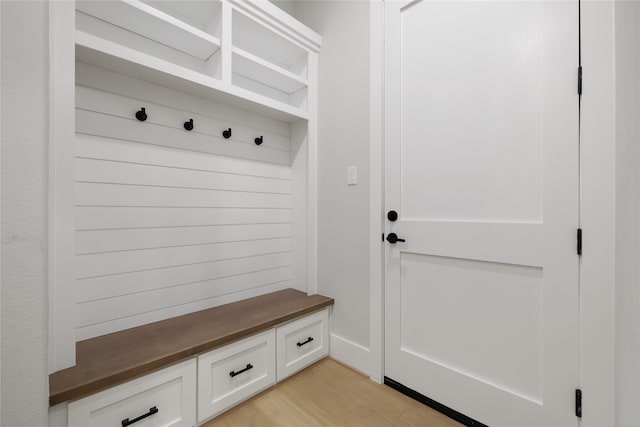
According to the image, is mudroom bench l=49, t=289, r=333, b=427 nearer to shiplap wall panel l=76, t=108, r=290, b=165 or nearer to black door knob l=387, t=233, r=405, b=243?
black door knob l=387, t=233, r=405, b=243

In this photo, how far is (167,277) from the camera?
1.56 metres

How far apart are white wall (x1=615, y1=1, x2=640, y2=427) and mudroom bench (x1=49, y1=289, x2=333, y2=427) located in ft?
4.50

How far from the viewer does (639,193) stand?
823mm

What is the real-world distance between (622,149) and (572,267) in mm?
450

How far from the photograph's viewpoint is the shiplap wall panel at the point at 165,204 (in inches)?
51.7

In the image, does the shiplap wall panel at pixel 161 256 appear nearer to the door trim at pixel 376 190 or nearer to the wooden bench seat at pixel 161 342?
the wooden bench seat at pixel 161 342

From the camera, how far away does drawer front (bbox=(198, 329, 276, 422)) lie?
4.24 ft

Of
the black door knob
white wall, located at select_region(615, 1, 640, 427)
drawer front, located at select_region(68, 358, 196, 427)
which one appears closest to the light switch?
the black door knob

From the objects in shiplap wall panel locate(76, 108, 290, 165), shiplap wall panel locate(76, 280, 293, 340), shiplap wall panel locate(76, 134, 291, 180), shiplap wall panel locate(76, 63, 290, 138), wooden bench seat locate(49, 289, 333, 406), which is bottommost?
wooden bench seat locate(49, 289, 333, 406)

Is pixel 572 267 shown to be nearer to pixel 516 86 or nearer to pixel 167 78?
pixel 516 86

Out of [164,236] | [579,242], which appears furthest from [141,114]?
[579,242]

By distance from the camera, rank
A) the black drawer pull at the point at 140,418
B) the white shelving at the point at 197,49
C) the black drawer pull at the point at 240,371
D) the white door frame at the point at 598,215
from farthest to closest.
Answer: the black drawer pull at the point at 240,371 → the white shelving at the point at 197,49 → the black drawer pull at the point at 140,418 → the white door frame at the point at 598,215

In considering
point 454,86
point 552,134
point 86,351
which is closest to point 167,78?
point 86,351

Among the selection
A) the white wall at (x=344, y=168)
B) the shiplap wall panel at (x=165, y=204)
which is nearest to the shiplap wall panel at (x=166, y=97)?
the shiplap wall panel at (x=165, y=204)
